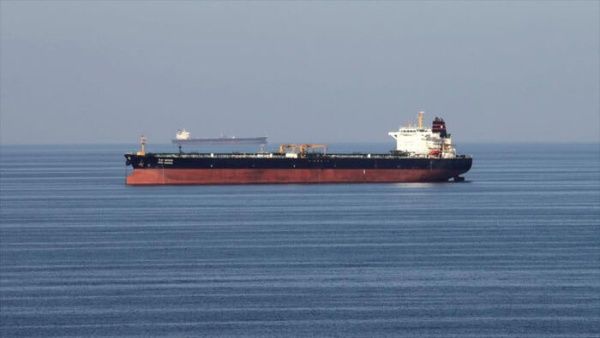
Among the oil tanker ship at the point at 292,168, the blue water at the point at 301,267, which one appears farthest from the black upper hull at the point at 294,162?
the blue water at the point at 301,267

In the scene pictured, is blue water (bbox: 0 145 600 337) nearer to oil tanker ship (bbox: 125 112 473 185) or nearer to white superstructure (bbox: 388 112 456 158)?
oil tanker ship (bbox: 125 112 473 185)

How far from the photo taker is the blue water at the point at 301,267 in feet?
132

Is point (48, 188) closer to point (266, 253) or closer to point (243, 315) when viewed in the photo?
point (266, 253)

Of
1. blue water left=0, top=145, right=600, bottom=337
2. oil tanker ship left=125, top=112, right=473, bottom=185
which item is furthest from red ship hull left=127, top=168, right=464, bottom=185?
blue water left=0, top=145, right=600, bottom=337

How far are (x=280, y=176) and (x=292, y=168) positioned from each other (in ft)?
4.00

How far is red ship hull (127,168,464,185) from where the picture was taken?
104312 mm

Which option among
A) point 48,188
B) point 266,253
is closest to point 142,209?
point 266,253

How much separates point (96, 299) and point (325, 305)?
26.1ft

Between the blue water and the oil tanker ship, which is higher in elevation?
the oil tanker ship

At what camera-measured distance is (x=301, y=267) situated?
52.3 m

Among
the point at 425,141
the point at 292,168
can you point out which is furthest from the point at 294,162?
the point at 425,141

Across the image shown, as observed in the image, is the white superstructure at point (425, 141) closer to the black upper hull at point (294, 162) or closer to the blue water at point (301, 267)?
the black upper hull at point (294, 162)

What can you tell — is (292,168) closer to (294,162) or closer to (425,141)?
(294,162)

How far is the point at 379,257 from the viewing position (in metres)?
55.9
